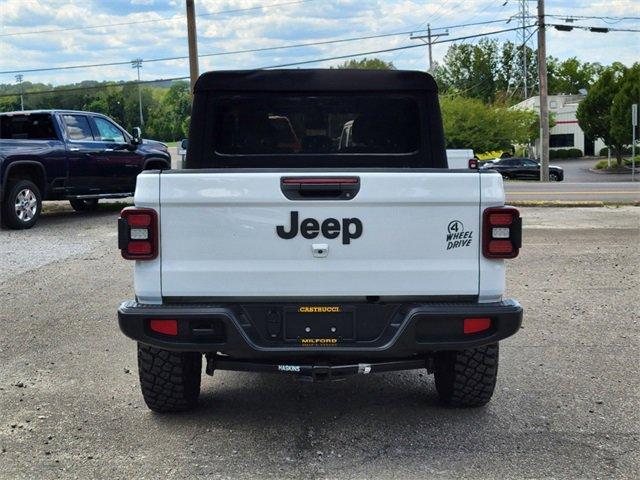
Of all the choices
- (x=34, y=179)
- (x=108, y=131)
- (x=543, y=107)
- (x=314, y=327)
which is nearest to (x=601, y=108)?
(x=543, y=107)

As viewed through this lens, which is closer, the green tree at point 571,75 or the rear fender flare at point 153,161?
the rear fender flare at point 153,161

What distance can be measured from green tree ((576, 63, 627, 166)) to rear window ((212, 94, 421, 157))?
5619 cm

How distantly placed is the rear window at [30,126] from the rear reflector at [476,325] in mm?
12002

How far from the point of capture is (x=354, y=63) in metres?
98.6

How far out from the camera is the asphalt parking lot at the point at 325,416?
4.01m

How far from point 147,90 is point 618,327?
52.7 metres

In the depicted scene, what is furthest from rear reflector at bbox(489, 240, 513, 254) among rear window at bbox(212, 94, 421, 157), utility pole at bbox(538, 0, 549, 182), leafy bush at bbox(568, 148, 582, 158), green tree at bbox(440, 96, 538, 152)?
leafy bush at bbox(568, 148, 582, 158)

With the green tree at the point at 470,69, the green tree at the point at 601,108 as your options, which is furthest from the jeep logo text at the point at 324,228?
the green tree at the point at 470,69

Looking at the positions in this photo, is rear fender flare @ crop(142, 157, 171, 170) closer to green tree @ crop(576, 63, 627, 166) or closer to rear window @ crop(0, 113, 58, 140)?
rear window @ crop(0, 113, 58, 140)

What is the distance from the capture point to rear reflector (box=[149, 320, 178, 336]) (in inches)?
163

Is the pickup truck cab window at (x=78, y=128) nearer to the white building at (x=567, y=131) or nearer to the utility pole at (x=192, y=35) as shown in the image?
the utility pole at (x=192, y=35)

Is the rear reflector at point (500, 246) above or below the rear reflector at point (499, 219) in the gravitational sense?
below

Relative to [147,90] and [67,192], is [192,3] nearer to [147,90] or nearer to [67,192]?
[67,192]

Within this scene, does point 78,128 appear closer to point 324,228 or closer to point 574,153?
point 324,228
